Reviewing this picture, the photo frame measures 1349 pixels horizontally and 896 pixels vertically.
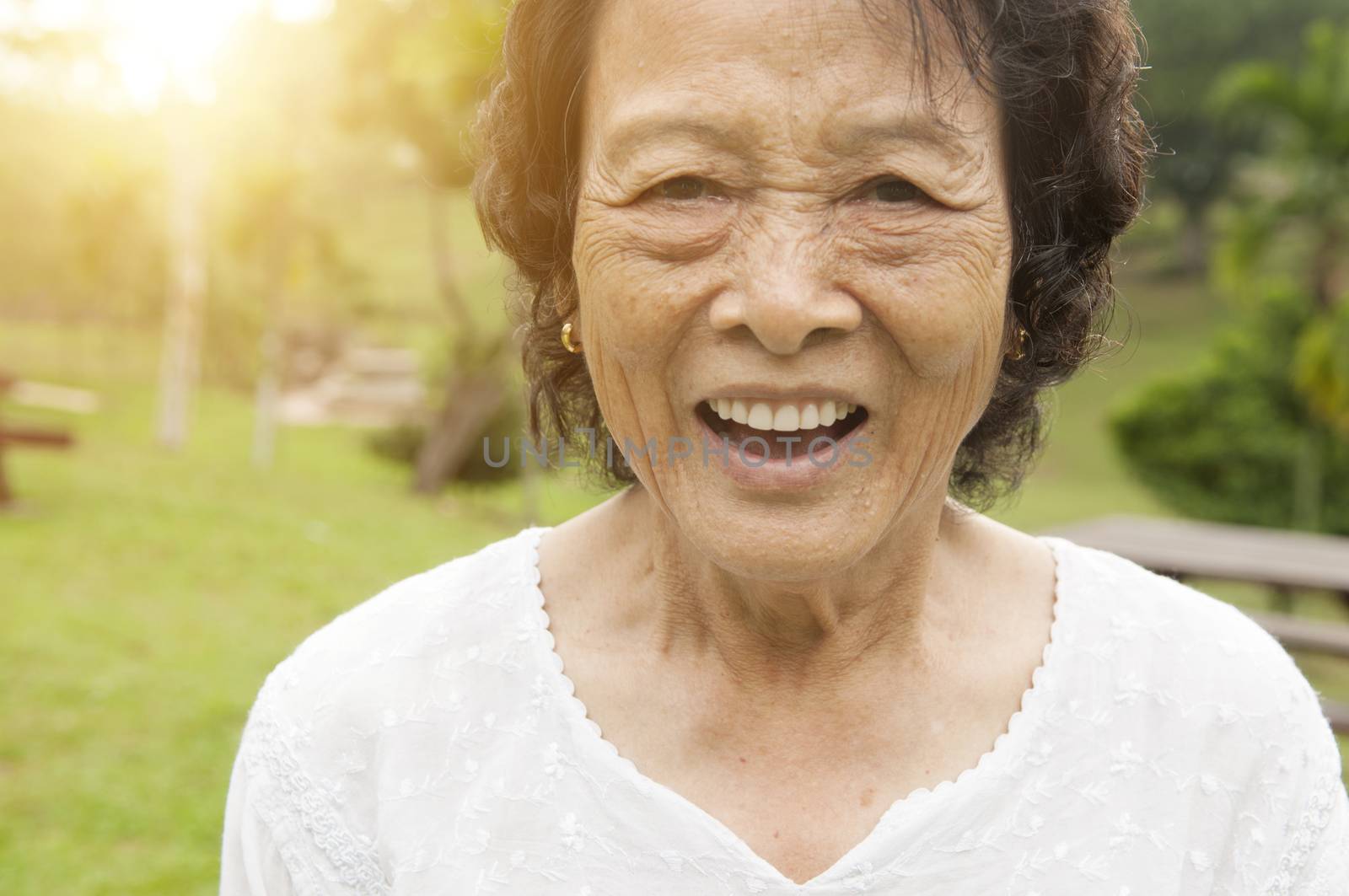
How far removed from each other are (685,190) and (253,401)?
24366mm

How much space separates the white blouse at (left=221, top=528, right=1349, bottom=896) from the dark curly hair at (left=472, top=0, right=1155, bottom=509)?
0.43 m

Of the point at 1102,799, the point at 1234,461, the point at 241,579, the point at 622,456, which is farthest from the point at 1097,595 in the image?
the point at 1234,461

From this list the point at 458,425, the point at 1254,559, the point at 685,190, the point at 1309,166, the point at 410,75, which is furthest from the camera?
the point at 1309,166

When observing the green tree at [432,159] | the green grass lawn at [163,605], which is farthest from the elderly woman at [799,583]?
the green tree at [432,159]

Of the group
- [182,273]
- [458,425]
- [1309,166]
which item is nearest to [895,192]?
[458,425]

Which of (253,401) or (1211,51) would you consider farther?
(1211,51)

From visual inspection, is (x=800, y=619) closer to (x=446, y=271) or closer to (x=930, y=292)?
(x=930, y=292)

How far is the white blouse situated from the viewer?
1.60 metres

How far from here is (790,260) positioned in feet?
4.61

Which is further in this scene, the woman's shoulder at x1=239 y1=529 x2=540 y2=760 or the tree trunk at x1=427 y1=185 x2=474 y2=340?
the tree trunk at x1=427 y1=185 x2=474 y2=340

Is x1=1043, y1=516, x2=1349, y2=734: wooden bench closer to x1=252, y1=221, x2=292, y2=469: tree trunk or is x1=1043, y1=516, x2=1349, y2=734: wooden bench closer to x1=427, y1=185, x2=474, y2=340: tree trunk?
x1=427, y1=185, x2=474, y2=340: tree trunk

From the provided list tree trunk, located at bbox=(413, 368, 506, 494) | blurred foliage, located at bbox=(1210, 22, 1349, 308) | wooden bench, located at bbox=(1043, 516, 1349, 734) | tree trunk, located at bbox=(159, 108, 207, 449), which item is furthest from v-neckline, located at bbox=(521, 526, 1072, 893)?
tree trunk, located at bbox=(159, 108, 207, 449)

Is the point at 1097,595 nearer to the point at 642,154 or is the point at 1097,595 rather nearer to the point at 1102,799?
the point at 1102,799

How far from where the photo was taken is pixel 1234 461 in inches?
512
